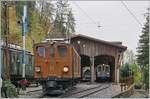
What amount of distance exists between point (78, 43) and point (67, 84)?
70.2 feet

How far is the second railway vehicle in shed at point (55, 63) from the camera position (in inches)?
972

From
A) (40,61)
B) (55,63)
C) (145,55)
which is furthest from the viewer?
(145,55)

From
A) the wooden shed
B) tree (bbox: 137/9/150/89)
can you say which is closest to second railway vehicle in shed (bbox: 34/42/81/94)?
tree (bbox: 137/9/150/89)

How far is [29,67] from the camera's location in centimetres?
3588

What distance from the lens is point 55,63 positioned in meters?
25.1

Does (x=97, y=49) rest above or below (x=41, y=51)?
above

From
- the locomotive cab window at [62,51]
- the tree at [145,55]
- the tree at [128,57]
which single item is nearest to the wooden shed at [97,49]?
the tree at [145,55]

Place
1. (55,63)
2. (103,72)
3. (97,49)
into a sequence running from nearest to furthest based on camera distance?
(55,63) → (97,49) → (103,72)

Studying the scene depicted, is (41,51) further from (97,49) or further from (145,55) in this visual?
(97,49)

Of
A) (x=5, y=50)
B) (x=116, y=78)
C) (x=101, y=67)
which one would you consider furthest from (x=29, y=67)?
(x=101, y=67)

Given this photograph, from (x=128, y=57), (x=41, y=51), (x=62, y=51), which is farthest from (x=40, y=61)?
(x=128, y=57)

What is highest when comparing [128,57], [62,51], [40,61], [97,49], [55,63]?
[128,57]

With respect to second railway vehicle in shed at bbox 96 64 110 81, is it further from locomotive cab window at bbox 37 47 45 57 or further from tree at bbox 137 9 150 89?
locomotive cab window at bbox 37 47 45 57

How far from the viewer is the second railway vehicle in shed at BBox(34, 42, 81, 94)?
81.0ft
